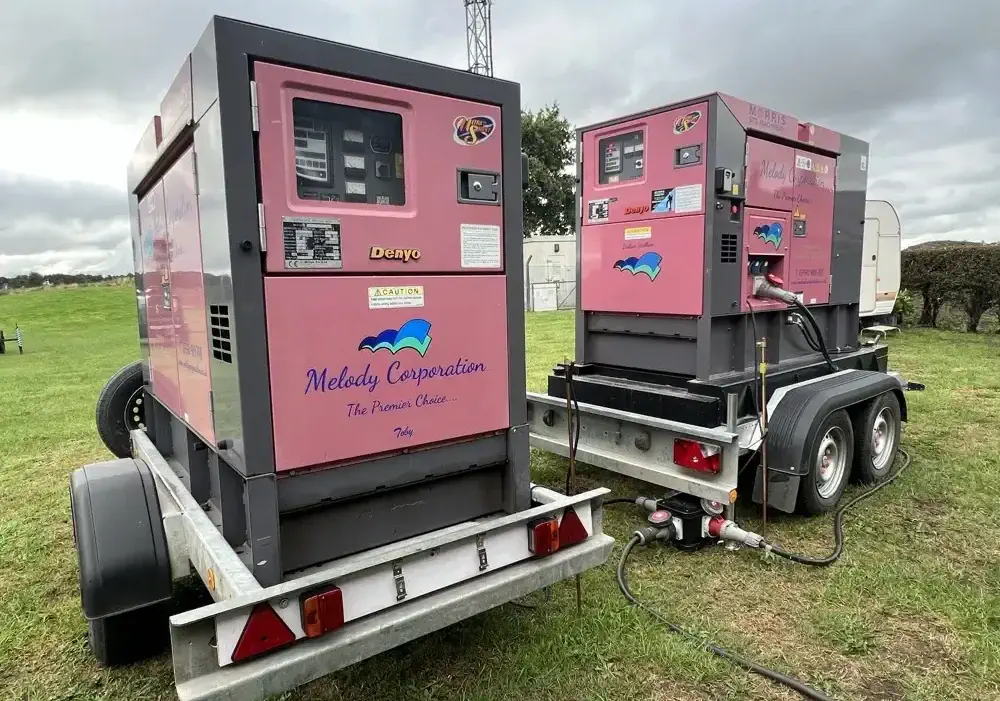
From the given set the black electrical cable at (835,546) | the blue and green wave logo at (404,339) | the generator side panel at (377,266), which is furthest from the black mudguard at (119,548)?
the black electrical cable at (835,546)

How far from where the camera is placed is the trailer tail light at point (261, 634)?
1989 mm

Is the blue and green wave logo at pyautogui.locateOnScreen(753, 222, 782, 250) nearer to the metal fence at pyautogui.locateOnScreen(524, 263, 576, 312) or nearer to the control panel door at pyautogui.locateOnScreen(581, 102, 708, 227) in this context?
the control panel door at pyautogui.locateOnScreen(581, 102, 708, 227)

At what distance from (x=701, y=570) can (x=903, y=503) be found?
6.78 ft

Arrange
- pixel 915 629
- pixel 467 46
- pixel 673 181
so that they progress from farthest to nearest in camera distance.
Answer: pixel 467 46, pixel 673 181, pixel 915 629

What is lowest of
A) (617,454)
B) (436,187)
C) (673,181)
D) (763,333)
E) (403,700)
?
(403,700)

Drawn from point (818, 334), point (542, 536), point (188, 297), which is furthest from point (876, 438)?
point (188, 297)

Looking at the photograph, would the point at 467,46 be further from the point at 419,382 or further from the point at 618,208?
the point at 419,382

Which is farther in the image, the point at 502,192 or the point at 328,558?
the point at 502,192

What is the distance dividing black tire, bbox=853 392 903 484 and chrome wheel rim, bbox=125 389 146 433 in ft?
17.8

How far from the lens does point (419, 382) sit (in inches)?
104

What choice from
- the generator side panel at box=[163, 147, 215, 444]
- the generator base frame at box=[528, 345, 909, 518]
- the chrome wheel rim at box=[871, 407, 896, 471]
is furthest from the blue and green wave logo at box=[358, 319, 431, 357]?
the chrome wheel rim at box=[871, 407, 896, 471]

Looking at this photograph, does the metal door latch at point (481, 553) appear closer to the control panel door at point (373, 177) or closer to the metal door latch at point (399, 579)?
the metal door latch at point (399, 579)

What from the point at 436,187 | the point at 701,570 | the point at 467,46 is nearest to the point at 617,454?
the point at 701,570

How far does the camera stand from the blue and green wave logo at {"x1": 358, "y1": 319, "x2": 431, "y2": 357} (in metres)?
2.48
